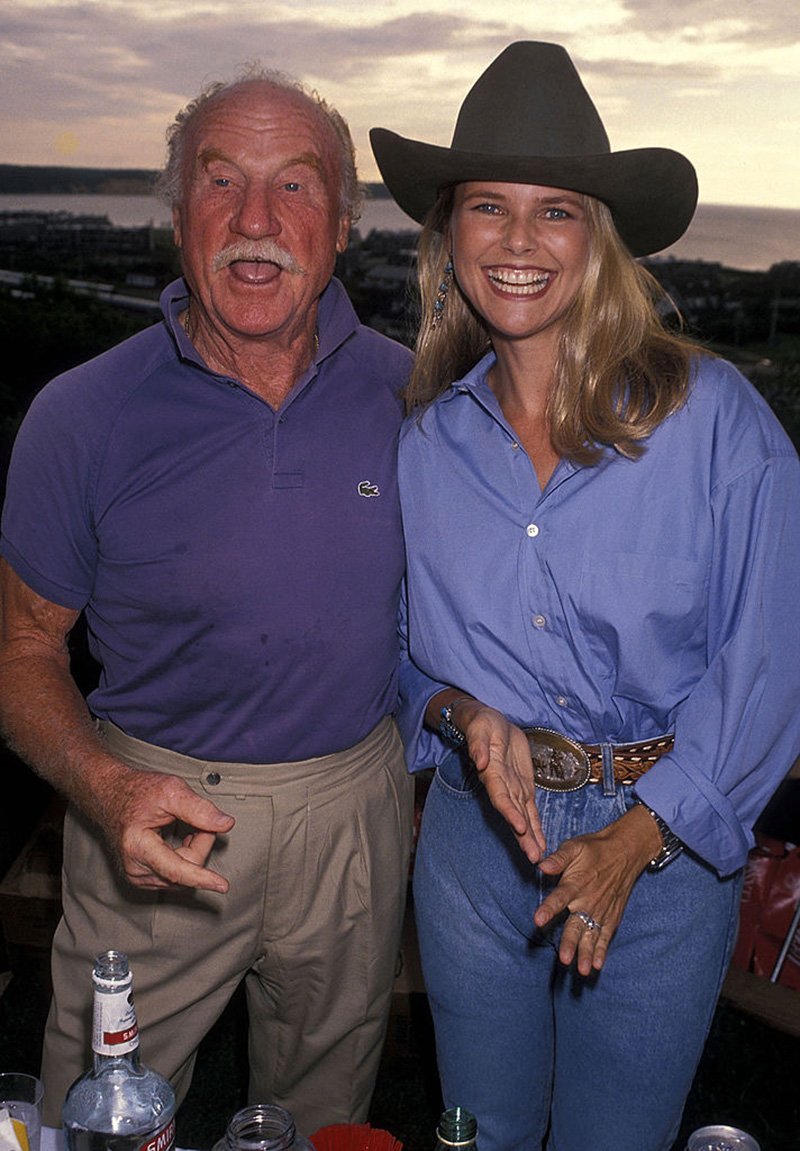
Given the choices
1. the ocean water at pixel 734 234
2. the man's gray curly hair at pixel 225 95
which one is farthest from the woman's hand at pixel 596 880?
the ocean water at pixel 734 234

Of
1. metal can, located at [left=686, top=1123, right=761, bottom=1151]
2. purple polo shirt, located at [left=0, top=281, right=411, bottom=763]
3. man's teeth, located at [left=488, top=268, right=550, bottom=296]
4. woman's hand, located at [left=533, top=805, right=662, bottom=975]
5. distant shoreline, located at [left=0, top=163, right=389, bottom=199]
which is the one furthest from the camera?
distant shoreline, located at [left=0, top=163, right=389, bottom=199]

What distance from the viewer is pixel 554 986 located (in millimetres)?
1698

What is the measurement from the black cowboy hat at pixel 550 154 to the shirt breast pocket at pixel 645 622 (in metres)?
0.52

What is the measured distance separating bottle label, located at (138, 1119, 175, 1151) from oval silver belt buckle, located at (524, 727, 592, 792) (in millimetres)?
658

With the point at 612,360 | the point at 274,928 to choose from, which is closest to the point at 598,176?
the point at 612,360

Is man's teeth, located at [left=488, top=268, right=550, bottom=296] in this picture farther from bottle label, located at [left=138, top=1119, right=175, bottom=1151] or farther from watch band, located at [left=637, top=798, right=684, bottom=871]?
bottle label, located at [left=138, top=1119, right=175, bottom=1151]

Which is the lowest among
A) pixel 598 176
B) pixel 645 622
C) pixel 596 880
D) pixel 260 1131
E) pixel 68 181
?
pixel 260 1131

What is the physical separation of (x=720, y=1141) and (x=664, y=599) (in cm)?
64

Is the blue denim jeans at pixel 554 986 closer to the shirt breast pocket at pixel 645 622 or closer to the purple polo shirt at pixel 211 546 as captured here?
the shirt breast pocket at pixel 645 622

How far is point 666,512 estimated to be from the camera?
155cm

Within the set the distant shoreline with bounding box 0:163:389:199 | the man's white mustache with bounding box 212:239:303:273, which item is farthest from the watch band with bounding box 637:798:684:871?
the distant shoreline with bounding box 0:163:389:199

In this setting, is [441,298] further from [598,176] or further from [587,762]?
[587,762]

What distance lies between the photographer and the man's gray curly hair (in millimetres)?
1912

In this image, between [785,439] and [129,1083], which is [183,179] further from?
[129,1083]
